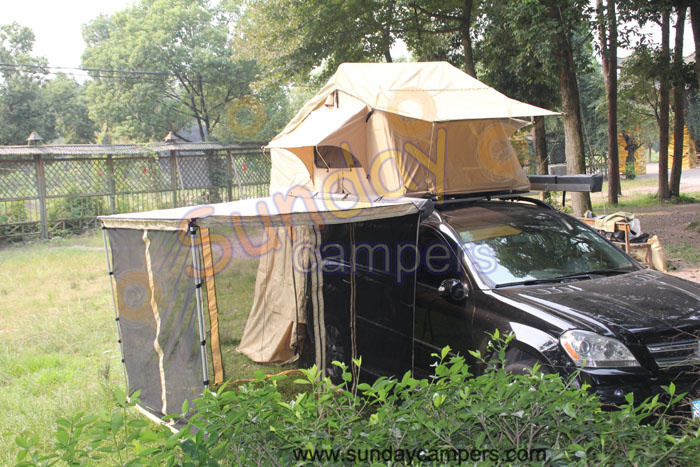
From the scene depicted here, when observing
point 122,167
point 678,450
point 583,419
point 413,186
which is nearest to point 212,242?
point 413,186

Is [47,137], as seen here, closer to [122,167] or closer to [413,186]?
[122,167]

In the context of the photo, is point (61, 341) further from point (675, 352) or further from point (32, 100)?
point (32, 100)

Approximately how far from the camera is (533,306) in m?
4.10

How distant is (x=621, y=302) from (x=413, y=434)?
2.70m

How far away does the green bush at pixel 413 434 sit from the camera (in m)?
1.92

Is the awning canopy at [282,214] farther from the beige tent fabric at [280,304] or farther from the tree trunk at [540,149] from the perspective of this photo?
the tree trunk at [540,149]

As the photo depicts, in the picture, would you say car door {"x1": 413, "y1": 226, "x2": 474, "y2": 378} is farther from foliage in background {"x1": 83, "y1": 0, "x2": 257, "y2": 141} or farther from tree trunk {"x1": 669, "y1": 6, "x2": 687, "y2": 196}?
foliage in background {"x1": 83, "y1": 0, "x2": 257, "y2": 141}

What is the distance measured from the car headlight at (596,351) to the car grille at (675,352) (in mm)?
170

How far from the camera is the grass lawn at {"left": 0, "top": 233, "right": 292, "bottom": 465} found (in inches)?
187

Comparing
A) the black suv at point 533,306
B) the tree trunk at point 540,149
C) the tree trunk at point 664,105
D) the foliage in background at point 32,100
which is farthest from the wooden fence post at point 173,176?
the foliage in background at point 32,100

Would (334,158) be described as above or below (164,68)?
below

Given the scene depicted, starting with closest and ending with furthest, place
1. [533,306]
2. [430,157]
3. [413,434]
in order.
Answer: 1. [413,434]
2. [533,306]
3. [430,157]

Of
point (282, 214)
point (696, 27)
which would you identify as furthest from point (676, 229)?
point (282, 214)

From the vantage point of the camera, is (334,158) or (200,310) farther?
(334,158)
